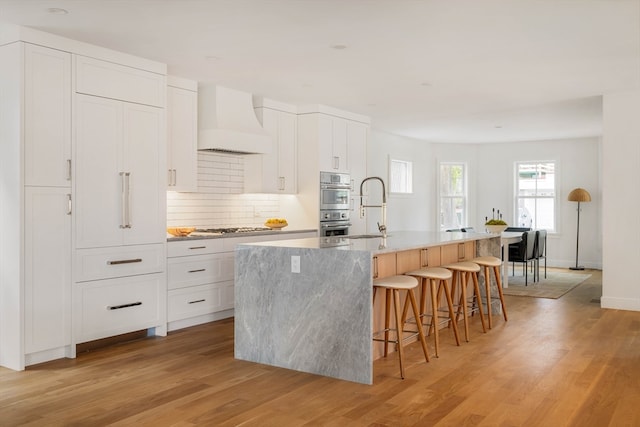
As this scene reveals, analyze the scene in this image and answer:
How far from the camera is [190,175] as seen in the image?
5.83 m

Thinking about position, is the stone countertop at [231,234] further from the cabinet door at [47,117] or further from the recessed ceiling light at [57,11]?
the recessed ceiling light at [57,11]

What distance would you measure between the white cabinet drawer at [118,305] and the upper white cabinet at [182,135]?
3.46ft

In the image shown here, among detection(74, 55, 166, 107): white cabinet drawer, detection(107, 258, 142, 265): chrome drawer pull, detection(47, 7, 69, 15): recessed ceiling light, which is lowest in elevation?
detection(107, 258, 142, 265): chrome drawer pull

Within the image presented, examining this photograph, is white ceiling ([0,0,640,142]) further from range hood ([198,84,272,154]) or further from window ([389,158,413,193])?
window ([389,158,413,193])

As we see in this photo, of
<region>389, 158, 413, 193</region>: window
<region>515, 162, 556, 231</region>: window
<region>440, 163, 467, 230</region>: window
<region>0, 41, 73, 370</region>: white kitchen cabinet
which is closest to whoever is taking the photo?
<region>0, 41, 73, 370</region>: white kitchen cabinet

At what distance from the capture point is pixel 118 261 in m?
4.83

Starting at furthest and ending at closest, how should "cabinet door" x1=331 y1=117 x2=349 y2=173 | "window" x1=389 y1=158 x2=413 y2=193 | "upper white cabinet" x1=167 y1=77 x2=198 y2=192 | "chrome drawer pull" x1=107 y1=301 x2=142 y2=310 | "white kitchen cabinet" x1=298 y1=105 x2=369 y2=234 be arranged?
"window" x1=389 y1=158 x2=413 y2=193 → "cabinet door" x1=331 y1=117 x2=349 y2=173 → "white kitchen cabinet" x1=298 y1=105 x2=369 y2=234 → "upper white cabinet" x1=167 y1=77 x2=198 y2=192 → "chrome drawer pull" x1=107 y1=301 x2=142 y2=310

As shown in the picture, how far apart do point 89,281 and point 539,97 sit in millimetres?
5370

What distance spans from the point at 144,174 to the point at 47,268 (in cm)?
118

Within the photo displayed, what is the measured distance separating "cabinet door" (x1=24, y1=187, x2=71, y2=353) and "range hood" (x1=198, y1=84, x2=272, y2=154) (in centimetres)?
189

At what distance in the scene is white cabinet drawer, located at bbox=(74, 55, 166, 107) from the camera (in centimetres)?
457

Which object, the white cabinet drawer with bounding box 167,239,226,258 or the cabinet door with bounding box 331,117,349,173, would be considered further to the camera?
the cabinet door with bounding box 331,117,349,173

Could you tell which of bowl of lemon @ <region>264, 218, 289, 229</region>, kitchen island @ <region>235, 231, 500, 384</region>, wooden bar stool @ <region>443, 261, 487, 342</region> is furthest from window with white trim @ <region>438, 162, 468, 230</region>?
kitchen island @ <region>235, 231, 500, 384</region>

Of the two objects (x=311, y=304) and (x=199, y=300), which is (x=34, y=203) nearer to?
(x=199, y=300)
